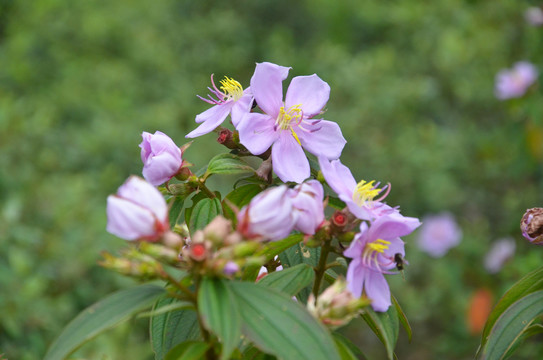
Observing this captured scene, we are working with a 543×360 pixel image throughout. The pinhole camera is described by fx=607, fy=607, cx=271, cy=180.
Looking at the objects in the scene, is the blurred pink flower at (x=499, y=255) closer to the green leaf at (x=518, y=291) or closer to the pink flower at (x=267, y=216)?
the green leaf at (x=518, y=291)

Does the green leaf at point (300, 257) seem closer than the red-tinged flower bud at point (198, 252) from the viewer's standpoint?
No

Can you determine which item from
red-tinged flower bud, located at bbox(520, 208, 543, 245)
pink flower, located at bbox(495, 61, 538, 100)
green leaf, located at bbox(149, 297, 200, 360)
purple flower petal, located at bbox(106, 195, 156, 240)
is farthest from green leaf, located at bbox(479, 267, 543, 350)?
pink flower, located at bbox(495, 61, 538, 100)

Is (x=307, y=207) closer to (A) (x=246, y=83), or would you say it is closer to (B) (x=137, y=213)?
(B) (x=137, y=213)

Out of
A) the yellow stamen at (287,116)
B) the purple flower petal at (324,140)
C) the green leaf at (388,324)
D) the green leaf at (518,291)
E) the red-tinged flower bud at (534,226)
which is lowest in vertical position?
the green leaf at (518,291)

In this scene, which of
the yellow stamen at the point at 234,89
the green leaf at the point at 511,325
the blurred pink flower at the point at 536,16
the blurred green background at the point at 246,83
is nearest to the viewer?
the green leaf at the point at 511,325

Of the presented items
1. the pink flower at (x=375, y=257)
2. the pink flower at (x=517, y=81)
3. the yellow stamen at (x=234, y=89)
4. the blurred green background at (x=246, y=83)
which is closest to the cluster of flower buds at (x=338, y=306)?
the pink flower at (x=375, y=257)

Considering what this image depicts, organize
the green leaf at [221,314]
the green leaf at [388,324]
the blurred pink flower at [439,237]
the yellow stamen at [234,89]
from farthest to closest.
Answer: the blurred pink flower at [439,237]
the yellow stamen at [234,89]
the green leaf at [388,324]
the green leaf at [221,314]
